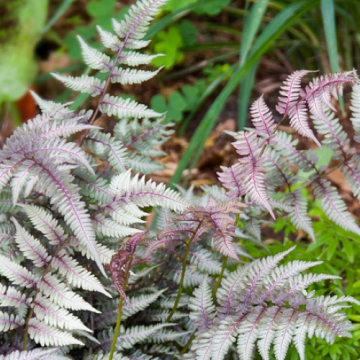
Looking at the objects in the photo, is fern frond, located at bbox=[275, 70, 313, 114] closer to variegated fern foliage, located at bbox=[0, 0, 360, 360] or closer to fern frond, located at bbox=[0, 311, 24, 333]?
variegated fern foliage, located at bbox=[0, 0, 360, 360]

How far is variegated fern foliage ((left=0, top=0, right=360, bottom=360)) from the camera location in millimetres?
1062

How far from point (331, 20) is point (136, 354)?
4.61 ft

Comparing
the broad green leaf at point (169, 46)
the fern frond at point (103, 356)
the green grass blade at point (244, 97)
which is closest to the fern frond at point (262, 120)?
the fern frond at point (103, 356)

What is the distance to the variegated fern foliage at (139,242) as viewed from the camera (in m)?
1.06

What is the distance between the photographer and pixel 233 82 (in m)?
1.95

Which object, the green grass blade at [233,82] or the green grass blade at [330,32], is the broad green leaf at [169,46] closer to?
the green grass blade at [233,82]

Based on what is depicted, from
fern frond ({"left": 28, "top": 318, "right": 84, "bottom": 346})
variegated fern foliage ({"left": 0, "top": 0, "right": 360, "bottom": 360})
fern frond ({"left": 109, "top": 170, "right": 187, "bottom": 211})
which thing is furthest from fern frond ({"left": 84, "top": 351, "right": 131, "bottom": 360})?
fern frond ({"left": 109, "top": 170, "right": 187, "bottom": 211})

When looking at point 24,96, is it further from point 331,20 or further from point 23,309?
point 23,309

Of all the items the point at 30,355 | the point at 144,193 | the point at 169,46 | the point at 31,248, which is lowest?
the point at 30,355

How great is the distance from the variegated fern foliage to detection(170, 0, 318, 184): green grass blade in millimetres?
566

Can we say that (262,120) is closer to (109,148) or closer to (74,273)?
(109,148)

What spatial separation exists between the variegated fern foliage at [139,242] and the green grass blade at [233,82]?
0.57m

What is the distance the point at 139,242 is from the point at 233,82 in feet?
3.53

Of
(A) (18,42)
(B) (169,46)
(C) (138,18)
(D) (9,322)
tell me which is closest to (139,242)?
(D) (9,322)
